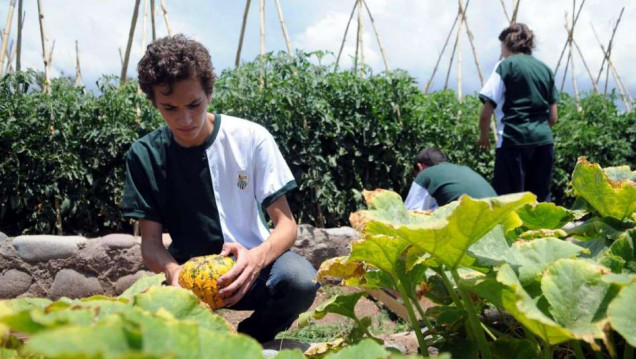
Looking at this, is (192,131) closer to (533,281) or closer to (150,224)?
(150,224)

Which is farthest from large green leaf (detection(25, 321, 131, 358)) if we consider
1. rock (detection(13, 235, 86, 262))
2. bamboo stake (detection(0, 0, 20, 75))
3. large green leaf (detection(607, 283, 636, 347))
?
bamboo stake (detection(0, 0, 20, 75))

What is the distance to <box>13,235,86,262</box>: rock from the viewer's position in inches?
177

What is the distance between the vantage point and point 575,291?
74cm

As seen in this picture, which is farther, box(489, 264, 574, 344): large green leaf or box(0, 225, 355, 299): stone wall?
box(0, 225, 355, 299): stone wall

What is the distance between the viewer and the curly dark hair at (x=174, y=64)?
97.6 inches

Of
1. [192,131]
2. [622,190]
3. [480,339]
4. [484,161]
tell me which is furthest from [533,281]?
[484,161]

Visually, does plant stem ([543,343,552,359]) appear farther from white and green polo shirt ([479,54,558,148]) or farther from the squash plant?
white and green polo shirt ([479,54,558,148])

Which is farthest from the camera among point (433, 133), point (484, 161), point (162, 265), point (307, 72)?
point (484, 161)

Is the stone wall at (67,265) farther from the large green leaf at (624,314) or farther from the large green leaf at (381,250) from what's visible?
the large green leaf at (624,314)

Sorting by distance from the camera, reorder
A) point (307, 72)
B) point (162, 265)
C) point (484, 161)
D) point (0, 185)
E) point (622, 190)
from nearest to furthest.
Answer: point (622, 190) → point (162, 265) → point (0, 185) → point (307, 72) → point (484, 161)

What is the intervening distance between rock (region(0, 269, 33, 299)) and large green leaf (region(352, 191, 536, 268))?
14.5 feet

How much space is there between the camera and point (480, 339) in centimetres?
90

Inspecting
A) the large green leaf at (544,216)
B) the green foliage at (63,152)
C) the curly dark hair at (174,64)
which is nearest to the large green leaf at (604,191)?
the large green leaf at (544,216)

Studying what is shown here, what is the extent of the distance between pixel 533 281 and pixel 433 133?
497 cm
